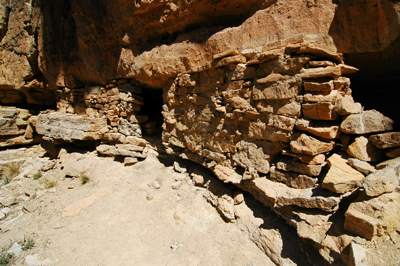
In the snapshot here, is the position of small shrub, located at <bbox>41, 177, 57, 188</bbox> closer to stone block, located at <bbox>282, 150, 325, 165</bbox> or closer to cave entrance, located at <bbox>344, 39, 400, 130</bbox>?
stone block, located at <bbox>282, 150, 325, 165</bbox>

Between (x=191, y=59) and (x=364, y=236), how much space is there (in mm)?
2869

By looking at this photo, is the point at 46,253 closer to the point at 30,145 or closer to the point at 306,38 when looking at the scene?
the point at 306,38

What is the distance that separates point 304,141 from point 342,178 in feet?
1.54

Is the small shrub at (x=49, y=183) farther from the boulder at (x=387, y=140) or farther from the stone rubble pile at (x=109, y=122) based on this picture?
the boulder at (x=387, y=140)

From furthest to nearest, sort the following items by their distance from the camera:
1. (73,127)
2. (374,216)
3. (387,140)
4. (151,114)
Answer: (151,114)
(73,127)
(387,140)
(374,216)

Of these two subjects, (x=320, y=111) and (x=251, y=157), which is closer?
(x=320, y=111)

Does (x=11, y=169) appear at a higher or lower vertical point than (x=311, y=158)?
lower

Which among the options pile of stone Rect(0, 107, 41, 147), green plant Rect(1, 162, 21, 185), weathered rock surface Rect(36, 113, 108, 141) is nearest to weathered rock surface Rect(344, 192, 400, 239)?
weathered rock surface Rect(36, 113, 108, 141)

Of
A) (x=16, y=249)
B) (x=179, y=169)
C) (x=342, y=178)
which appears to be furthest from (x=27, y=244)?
(x=342, y=178)

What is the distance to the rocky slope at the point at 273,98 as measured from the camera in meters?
1.70

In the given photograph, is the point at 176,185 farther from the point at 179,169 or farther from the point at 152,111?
the point at 152,111

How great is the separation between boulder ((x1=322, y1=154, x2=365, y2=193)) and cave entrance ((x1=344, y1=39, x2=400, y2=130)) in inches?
25.3

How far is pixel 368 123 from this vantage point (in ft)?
5.89

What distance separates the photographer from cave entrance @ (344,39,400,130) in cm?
204
